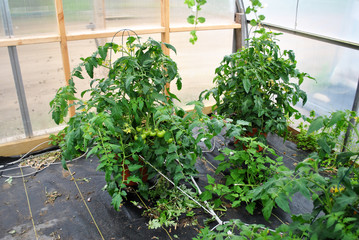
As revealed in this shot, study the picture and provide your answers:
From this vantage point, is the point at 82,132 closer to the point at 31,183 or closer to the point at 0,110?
the point at 31,183

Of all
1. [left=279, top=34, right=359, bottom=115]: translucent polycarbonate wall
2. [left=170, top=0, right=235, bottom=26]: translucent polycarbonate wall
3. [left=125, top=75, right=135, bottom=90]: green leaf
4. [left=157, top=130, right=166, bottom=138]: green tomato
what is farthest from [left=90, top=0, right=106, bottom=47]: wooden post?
[left=279, top=34, right=359, bottom=115]: translucent polycarbonate wall

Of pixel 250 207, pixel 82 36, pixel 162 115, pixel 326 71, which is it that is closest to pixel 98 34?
pixel 82 36

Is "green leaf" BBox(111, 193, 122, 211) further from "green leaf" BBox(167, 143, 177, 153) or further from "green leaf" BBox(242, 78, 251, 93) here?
"green leaf" BBox(242, 78, 251, 93)

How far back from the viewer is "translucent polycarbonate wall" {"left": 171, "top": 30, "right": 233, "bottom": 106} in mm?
3474

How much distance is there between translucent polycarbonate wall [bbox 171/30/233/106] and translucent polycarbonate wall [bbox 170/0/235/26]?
0.40ft

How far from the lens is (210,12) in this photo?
353 centimetres

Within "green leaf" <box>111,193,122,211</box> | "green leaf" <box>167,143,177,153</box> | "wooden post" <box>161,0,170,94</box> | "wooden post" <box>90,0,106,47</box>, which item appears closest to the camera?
"green leaf" <box>111,193,122,211</box>

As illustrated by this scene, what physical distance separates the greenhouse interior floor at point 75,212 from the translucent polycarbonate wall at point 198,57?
3.86ft

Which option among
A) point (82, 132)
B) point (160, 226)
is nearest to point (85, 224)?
point (160, 226)

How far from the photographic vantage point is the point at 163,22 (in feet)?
10.7

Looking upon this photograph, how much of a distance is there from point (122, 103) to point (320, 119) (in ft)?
4.05

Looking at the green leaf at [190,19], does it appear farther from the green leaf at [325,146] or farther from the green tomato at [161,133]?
the green leaf at [325,146]

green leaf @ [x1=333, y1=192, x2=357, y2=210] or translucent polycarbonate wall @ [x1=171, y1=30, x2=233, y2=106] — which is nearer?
green leaf @ [x1=333, y1=192, x2=357, y2=210]

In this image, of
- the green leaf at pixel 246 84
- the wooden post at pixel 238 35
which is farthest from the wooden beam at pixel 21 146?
the wooden post at pixel 238 35
